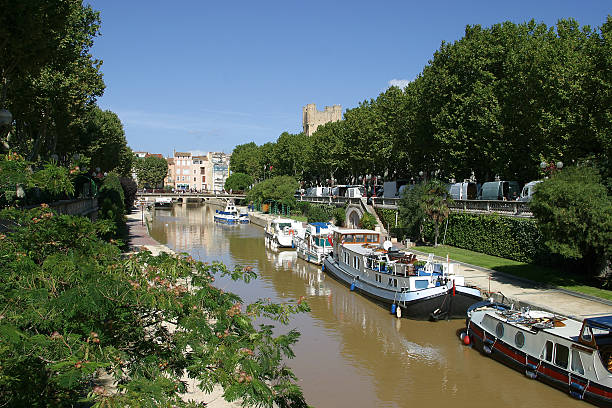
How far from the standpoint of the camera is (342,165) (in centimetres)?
7569

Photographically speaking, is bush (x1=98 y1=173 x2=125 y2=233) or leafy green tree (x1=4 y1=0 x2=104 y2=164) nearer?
leafy green tree (x1=4 y1=0 x2=104 y2=164)

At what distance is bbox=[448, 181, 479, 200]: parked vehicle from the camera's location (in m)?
44.7

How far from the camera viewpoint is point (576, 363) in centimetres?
1556

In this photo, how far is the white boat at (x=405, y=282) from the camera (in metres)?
23.7

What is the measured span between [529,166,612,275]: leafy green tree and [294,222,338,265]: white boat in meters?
17.5

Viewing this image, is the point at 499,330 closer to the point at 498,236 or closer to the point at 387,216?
the point at 498,236

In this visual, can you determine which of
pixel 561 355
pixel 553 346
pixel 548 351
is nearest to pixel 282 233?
pixel 548 351

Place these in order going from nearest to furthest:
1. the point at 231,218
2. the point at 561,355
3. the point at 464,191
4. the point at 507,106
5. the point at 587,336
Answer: the point at 587,336 < the point at 561,355 < the point at 507,106 < the point at 464,191 < the point at 231,218

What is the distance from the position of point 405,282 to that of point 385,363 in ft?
21.2

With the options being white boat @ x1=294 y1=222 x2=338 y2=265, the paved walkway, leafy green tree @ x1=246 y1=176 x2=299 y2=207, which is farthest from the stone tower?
white boat @ x1=294 y1=222 x2=338 y2=265

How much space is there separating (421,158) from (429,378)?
133 ft

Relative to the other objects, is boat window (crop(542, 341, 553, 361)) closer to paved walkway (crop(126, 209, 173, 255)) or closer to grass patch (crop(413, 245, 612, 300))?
grass patch (crop(413, 245, 612, 300))

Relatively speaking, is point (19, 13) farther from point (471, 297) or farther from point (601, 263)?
point (601, 263)

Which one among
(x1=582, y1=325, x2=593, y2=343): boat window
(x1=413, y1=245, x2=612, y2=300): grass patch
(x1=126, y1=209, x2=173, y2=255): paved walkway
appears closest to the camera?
(x1=582, y1=325, x2=593, y2=343): boat window
